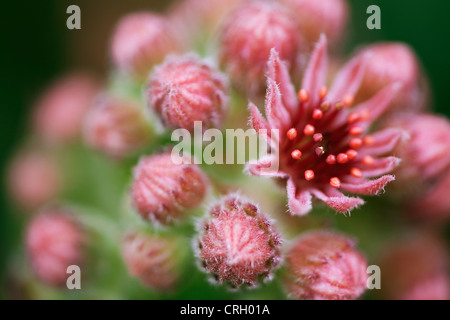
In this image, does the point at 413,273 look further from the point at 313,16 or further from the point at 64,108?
the point at 64,108

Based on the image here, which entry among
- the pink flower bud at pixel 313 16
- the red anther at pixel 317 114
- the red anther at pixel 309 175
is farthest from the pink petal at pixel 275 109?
the pink flower bud at pixel 313 16

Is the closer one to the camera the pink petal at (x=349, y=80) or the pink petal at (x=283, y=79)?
the pink petal at (x=283, y=79)

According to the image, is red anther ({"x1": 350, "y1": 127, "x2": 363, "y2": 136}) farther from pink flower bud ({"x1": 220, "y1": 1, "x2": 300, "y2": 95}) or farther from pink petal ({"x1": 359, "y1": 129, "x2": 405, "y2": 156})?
pink flower bud ({"x1": 220, "y1": 1, "x2": 300, "y2": 95})

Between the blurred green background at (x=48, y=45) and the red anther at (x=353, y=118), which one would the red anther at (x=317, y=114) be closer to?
the red anther at (x=353, y=118)

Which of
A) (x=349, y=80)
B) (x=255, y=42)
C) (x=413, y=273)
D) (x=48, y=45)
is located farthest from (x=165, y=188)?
(x=48, y=45)

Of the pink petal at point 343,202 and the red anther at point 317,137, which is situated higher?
the red anther at point 317,137

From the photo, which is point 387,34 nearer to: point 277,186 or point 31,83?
point 277,186
